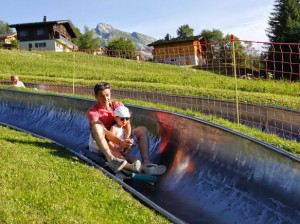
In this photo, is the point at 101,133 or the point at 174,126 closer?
the point at 101,133

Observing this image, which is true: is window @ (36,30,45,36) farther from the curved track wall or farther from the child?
the child

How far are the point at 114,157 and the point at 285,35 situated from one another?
4032 centimetres

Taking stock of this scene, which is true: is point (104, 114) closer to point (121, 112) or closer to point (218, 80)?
point (121, 112)

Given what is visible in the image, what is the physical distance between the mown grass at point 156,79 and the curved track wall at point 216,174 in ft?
17.8

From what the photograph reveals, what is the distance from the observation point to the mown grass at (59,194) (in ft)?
13.4

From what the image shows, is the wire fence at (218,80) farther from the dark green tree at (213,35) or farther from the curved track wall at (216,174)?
the dark green tree at (213,35)

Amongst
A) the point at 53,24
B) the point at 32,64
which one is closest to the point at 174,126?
the point at 32,64

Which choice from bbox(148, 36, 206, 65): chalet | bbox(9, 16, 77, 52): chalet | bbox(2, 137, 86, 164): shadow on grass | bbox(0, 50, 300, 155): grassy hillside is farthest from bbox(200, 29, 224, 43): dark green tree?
bbox(2, 137, 86, 164): shadow on grass

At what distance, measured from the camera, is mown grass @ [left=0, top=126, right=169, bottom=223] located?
408cm

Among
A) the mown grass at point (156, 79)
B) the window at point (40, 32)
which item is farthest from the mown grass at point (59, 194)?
the window at point (40, 32)

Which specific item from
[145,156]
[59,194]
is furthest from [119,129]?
[59,194]

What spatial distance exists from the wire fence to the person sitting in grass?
2.69 meters

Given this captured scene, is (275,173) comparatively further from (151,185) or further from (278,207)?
(151,185)

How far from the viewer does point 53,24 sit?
68625 mm
